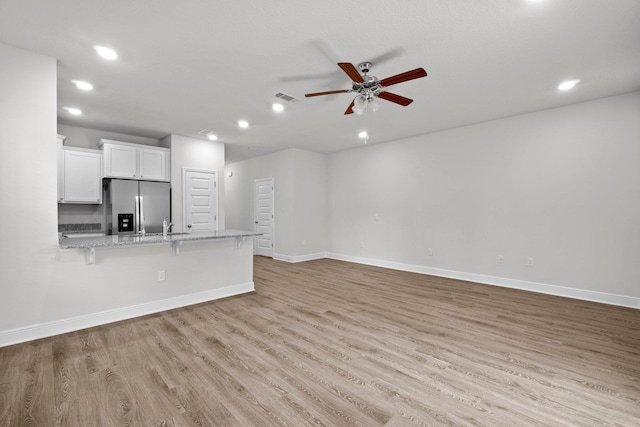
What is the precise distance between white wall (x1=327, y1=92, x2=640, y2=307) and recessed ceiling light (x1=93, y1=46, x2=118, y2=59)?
17.0 feet

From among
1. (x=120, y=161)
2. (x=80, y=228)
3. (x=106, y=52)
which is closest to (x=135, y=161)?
(x=120, y=161)

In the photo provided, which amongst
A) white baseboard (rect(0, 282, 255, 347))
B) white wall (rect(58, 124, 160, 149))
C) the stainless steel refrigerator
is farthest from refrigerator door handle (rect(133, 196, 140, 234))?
white baseboard (rect(0, 282, 255, 347))

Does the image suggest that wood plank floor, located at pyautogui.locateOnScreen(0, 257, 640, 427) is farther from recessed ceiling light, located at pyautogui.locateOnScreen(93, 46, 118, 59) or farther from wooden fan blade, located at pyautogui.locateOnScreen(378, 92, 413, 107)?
recessed ceiling light, located at pyautogui.locateOnScreen(93, 46, 118, 59)

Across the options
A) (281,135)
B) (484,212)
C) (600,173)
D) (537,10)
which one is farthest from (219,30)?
(600,173)

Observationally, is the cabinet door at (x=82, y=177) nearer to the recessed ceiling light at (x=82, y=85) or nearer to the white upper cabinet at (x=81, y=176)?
the white upper cabinet at (x=81, y=176)

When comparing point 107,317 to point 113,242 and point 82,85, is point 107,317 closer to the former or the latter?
point 113,242

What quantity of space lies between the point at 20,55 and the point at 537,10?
4.80 m

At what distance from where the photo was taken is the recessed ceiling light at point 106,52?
108 inches

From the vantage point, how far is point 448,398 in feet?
6.42

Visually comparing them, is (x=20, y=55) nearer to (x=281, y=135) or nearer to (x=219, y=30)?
(x=219, y=30)

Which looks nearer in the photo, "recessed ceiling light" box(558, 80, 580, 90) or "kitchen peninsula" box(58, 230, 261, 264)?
"kitchen peninsula" box(58, 230, 261, 264)

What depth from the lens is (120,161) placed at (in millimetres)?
5184

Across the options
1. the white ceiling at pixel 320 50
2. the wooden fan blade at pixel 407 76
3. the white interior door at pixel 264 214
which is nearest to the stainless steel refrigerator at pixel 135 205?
the white ceiling at pixel 320 50

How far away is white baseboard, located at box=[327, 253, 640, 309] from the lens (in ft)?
12.8
